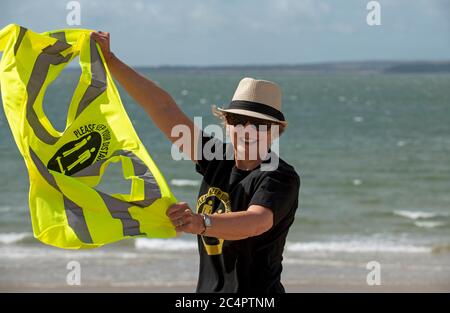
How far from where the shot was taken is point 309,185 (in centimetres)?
2052

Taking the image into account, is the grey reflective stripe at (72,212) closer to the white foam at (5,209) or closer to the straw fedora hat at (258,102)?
the straw fedora hat at (258,102)

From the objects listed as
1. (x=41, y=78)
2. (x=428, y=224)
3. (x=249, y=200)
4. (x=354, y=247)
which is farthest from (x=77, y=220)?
(x=428, y=224)

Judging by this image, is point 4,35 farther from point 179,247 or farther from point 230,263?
point 179,247

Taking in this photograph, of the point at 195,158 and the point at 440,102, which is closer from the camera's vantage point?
the point at 195,158

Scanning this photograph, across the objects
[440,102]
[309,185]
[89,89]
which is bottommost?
[440,102]

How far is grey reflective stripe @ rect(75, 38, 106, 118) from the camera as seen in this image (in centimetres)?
392

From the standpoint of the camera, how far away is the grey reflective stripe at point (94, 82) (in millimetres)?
3920

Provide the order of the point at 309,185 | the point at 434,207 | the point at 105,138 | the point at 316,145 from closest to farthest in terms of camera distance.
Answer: the point at 105,138
the point at 434,207
the point at 309,185
the point at 316,145

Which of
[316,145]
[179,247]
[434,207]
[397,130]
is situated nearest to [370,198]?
[434,207]

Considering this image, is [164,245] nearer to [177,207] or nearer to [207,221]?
[177,207]

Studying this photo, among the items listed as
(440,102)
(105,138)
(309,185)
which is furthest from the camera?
(440,102)

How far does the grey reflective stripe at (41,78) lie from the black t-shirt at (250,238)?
709mm

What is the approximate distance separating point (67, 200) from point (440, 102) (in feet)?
191

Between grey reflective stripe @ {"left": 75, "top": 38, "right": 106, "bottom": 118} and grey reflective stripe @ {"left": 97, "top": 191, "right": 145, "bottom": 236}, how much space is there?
518mm
